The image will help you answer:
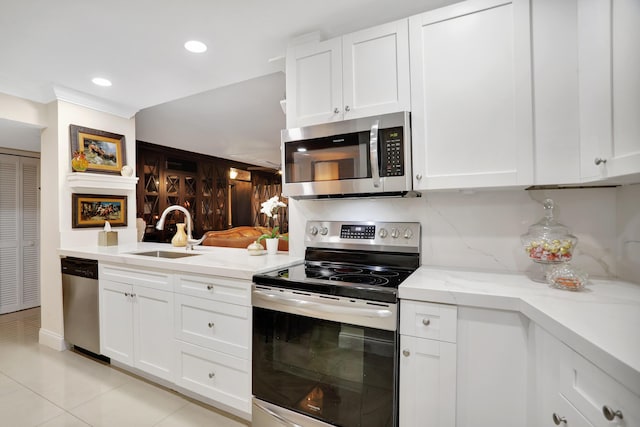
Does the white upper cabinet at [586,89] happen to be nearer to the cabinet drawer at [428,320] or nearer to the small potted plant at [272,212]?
the cabinet drawer at [428,320]

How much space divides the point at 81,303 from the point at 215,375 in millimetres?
1600

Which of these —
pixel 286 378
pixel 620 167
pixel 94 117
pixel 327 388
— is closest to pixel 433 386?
pixel 327 388

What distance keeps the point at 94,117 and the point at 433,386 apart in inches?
140

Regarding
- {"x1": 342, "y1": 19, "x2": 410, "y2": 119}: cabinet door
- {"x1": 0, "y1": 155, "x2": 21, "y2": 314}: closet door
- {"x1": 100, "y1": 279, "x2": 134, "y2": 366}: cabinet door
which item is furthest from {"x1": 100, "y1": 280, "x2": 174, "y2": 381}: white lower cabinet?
{"x1": 0, "y1": 155, "x2": 21, "y2": 314}: closet door

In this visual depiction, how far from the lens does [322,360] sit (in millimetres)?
1425

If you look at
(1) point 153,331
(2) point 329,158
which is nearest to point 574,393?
(2) point 329,158

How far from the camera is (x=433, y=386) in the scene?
1.24m

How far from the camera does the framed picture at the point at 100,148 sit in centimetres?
283

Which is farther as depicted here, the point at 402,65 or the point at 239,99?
the point at 239,99

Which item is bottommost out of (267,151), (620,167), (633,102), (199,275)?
(199,275)

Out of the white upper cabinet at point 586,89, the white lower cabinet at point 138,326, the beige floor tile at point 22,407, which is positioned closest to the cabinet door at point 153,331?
the white lower cabinet at point 138,326

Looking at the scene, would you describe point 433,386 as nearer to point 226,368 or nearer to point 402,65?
point 226,368

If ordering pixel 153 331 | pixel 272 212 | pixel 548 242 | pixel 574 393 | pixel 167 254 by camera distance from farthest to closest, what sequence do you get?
pixel 167 254 → pixel 272 212 → pixel 153 331 → pixel 548 242 → pixel 574 393

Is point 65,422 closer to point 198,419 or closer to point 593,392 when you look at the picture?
point 198,419
